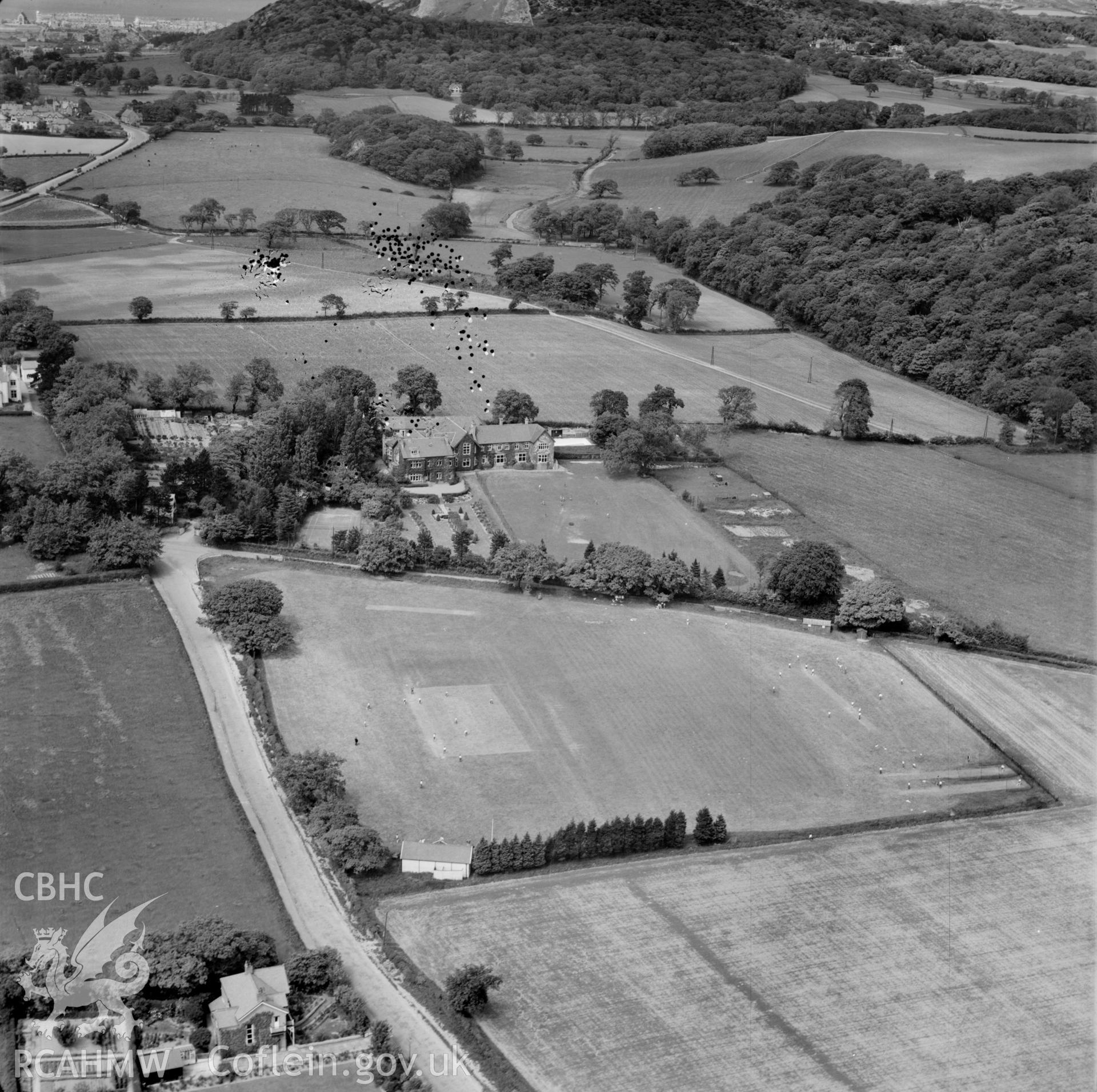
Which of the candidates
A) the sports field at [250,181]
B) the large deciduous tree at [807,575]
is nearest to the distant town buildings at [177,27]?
the sports field at [250,181]

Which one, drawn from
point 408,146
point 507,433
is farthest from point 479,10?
point 507,433

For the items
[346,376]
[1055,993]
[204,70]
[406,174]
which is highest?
[204,70]

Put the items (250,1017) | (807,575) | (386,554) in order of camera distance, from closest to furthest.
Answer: (250,1017) → (807,575) → (386,554)

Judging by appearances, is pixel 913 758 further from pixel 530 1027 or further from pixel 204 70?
pixel 204 70

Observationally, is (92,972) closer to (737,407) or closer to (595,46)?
(737,407)

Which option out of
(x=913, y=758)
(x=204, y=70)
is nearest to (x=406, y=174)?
(x=204, y=70)

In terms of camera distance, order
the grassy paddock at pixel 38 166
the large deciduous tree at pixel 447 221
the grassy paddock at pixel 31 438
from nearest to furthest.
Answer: the grassy paddock at pixel 31 438 → the large deciduous tree at pixel 447 221 → the grassy paddock at pixel 38 166

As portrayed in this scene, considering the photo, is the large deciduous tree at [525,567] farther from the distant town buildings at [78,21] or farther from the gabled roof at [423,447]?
the distant town buildings at [78,21]
